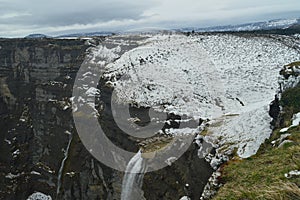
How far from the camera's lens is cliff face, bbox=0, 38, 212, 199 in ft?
123

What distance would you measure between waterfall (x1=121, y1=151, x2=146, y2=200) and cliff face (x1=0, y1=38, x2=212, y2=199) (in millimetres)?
2149

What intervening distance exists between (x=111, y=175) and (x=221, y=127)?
533 inches

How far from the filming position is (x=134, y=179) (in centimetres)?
2752

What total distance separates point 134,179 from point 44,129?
27.3 metres

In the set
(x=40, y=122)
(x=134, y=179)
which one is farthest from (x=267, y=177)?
(x=40, y=122)

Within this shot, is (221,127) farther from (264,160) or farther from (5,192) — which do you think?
(5,192)

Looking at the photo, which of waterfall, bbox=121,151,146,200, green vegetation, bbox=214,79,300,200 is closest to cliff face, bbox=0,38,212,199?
waterfall, bbox=121,151,146,200

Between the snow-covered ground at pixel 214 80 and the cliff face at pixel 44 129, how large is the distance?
272 inches

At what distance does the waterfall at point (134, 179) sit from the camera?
89.1 feet

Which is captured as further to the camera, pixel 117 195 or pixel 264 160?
pixel 117 195

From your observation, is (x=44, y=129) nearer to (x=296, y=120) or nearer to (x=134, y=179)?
(x=134, y=179)

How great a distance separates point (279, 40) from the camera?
46.1 m

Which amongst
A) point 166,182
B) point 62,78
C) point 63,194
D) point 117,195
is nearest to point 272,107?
point 166,182

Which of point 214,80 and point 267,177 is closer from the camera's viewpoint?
point 267,177
